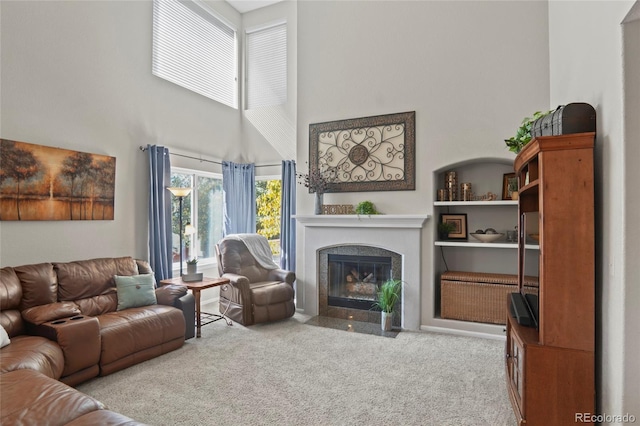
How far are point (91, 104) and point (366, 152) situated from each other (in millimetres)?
3210

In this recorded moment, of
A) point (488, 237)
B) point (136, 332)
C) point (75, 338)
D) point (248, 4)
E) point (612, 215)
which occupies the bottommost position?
point (136, 332)

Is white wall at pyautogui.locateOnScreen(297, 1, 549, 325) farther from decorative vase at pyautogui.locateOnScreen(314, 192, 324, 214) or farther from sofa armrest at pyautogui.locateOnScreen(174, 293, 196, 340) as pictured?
sofa armrest at pyautogui.locateOnScreen(174, 293, 196, 340)

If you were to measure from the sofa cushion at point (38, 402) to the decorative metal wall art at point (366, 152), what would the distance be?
3.58m

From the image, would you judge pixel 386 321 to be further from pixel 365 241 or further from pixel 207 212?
pixel 207 212

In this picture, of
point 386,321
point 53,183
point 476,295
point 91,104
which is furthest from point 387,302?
point 91,104

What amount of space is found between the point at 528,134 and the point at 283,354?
9.38ft

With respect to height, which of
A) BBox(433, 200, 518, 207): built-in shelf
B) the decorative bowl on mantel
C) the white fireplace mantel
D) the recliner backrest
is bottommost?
the recliner backrest

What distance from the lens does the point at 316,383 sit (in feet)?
9.62

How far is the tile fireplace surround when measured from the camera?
4.36 meters

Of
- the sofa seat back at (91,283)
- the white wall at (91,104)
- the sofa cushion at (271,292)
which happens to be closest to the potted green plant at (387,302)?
the sofa cushion at (271,292)

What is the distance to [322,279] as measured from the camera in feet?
16.3

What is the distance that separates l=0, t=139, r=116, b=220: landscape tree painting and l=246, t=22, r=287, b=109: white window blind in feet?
9.36

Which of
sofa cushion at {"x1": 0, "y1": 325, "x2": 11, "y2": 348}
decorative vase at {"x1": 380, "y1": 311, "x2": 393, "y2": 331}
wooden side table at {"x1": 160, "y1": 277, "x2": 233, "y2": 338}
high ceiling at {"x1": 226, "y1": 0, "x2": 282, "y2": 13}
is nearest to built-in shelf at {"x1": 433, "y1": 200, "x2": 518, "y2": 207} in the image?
decorative vase at {"x1": 380, "y1": 311, "x2": 393, "y2": 331}

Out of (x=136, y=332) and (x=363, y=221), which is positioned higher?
(x=363, y=221)
